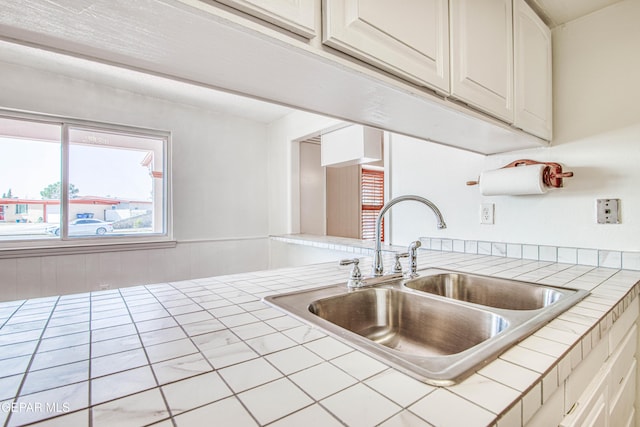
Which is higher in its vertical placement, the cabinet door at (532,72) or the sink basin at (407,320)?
the cabinet door at (532,72)

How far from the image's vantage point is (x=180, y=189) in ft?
9.85

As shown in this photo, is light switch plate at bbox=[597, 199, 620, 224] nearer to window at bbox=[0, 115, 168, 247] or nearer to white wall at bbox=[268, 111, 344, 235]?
white wall at bbox=[268, 111, 344, 235]

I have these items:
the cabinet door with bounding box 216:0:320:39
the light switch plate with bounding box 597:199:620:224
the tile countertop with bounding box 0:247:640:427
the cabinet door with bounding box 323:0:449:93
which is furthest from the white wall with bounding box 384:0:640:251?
the cabinet door with bounding box 216:0:320:39

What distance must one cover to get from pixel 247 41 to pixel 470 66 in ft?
2.66

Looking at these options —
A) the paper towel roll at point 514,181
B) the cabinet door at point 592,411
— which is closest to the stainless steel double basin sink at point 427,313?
the cabinet door at point 592,411

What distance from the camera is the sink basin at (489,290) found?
1016mm

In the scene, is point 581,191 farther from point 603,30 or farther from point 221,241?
point 221,241

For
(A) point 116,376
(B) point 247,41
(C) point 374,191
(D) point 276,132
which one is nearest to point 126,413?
(A) point 116,376

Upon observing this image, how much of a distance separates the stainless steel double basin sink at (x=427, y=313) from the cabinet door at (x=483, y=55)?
0.68 meters

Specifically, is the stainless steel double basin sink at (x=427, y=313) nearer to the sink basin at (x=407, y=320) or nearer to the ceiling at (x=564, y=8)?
the sink basin at (x=407, y=320)

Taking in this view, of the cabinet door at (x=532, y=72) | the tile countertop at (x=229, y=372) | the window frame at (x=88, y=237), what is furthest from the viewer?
the window frame at (x=88, y=237)

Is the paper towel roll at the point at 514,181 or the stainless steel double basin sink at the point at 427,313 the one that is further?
the paper towel roll at the point at 514,181

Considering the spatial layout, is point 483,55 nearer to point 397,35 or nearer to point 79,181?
point 397,35

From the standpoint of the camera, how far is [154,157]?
296 centimetres
